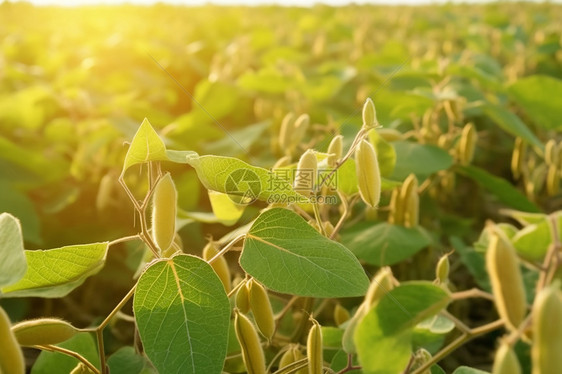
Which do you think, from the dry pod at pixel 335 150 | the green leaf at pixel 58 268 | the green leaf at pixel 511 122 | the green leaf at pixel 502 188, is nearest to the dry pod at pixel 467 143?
the green leaf at pixel 502 188

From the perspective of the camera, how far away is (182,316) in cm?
72

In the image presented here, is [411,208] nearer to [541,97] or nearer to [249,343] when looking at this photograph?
[249,343]

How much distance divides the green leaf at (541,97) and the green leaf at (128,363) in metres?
1.37

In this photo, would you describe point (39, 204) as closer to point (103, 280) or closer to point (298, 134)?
point (103, 280)

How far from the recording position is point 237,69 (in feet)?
→ 10.5

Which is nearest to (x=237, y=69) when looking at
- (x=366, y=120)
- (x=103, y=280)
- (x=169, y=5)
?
(x=103, y=280)

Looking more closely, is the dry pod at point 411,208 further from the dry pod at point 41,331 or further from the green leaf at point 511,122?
the dry pod at point 41,331

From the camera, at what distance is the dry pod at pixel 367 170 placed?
0.81 metres

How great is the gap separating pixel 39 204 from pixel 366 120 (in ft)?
5.49

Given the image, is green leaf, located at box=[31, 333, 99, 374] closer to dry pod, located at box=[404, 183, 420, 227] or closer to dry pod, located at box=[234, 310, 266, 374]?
dry pod, located at box=[234, 310, 266, 374]

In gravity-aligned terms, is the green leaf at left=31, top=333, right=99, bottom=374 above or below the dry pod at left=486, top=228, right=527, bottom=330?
below

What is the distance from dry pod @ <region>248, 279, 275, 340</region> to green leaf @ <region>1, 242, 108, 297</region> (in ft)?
0.66

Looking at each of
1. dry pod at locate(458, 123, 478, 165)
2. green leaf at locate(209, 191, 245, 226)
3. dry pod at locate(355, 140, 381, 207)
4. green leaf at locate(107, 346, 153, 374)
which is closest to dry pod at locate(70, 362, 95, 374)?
green leaf at locate(107, 346, 153, 374)

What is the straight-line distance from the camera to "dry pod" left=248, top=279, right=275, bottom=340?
80cm
